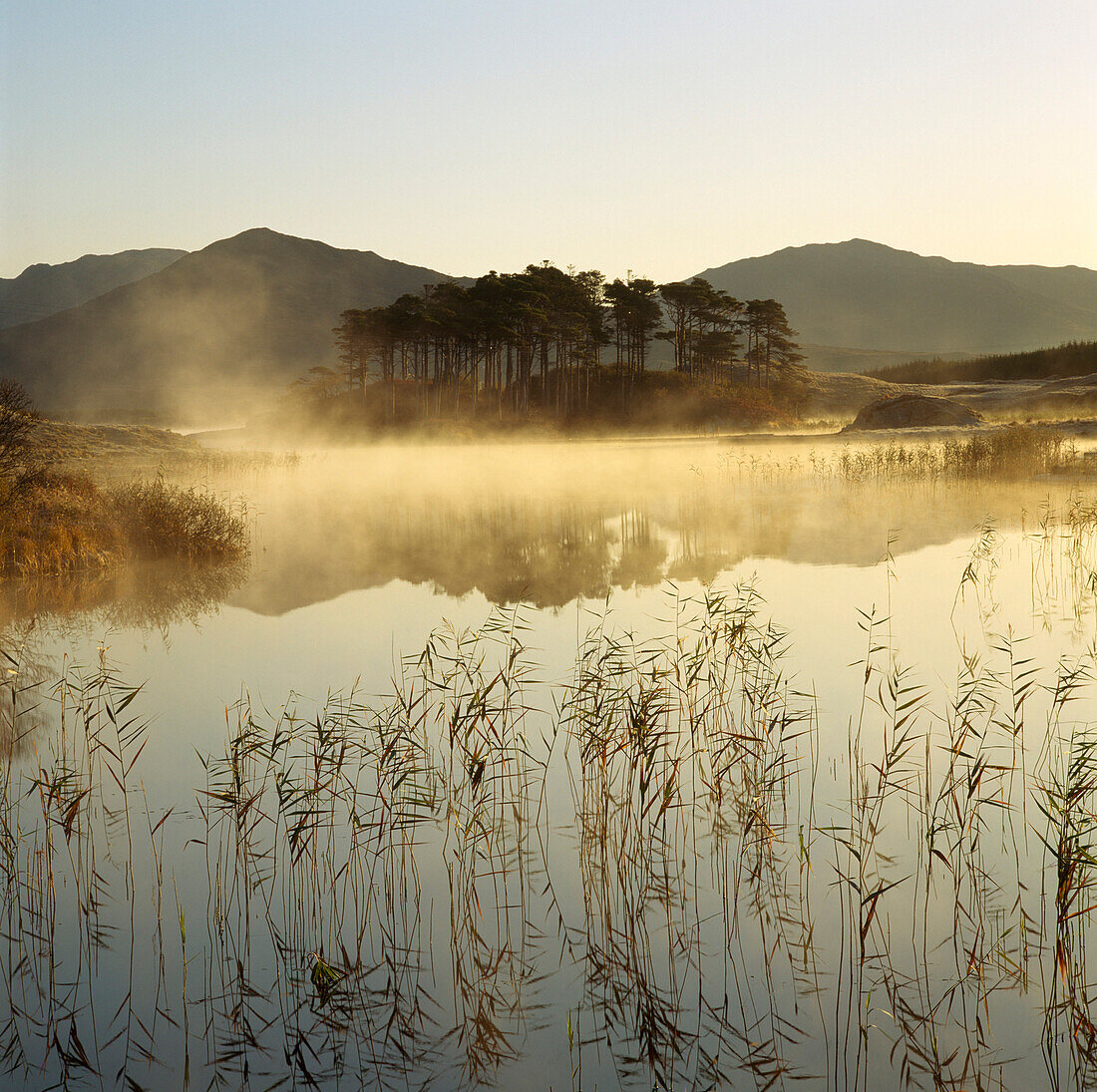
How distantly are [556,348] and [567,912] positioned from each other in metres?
67.6

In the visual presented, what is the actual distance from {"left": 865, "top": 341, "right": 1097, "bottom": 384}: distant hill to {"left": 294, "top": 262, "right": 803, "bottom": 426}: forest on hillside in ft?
53.9

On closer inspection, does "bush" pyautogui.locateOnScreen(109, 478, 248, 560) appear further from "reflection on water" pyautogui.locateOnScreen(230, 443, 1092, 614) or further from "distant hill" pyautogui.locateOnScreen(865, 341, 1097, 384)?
"distant hill" pyautogui.locateOnScreen(865, 341, 1097, 384)

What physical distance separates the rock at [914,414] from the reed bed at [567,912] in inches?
1510

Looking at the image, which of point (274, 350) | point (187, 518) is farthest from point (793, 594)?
point (274, 350)

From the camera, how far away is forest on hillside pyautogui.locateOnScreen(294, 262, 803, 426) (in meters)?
65.4

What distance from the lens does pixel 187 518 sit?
56.9 feet

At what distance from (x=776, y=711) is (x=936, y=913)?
2905 mm

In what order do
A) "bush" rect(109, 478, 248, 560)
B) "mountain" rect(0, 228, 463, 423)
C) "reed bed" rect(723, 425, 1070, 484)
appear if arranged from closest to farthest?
"bush" rect(109, 478, 248, 560) < "reed bed" rect(723, 425, 1070, 484) < "mountain" rect(0, 228, 463, 423)

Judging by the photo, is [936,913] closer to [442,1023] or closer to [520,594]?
[442,1023]

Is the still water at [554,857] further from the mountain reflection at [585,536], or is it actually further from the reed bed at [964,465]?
the reed bed at [964,465]

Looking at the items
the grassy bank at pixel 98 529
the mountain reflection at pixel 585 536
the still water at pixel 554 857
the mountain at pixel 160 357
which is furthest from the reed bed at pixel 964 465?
the mountain at pixel 160 357

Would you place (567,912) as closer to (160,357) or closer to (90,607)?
(90,607)

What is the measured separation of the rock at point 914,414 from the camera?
141 ft

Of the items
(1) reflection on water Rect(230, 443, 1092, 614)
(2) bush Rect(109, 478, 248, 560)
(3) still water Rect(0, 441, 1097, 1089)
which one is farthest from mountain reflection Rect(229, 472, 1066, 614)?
(3) still water Rect(0, 441, 1097, 1089)
